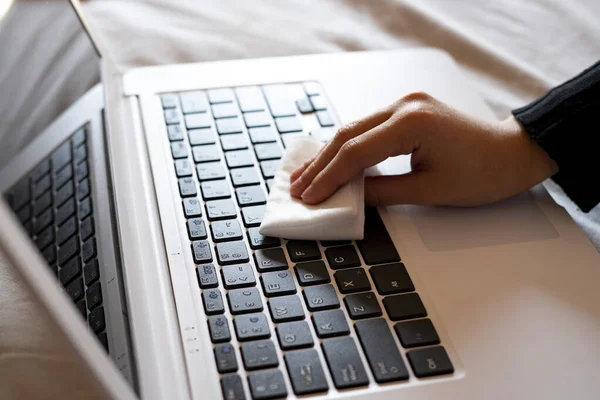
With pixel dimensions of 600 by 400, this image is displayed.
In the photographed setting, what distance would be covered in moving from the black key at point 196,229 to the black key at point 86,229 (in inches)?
2.8

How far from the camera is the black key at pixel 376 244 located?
536 mm

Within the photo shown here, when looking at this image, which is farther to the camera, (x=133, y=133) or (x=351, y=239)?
(x=133, y=133)

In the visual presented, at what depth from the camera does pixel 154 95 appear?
726 millimetres

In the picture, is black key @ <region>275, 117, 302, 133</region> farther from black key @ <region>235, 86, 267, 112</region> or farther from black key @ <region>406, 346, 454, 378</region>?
black key @ <region>406, 346, 454, 378</region>

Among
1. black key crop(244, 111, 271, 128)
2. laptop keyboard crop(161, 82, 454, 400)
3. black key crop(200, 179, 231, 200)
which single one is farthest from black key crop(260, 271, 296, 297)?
black key crop(244, 111, 271, 128)

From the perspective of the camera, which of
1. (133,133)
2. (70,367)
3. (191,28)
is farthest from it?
(191,28)

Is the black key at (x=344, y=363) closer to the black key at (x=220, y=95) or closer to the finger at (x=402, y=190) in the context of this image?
the finger at (x=402, y=190)

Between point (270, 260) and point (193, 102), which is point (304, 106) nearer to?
point (193, 102)

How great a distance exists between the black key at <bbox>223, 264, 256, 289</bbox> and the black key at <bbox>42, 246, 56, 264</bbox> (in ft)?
0.40

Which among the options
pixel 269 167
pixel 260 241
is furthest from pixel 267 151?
pixel 260 241

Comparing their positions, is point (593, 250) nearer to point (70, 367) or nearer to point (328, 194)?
point (328, 194)

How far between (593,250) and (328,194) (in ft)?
0.69

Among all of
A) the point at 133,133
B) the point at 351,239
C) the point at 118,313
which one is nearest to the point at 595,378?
the point at 351,239

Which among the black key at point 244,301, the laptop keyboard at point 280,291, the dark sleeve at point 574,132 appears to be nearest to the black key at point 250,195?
the laptop keyboard at point 280,291
